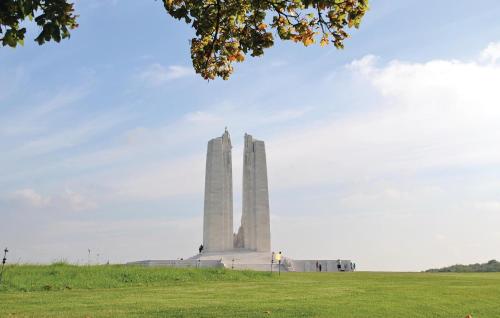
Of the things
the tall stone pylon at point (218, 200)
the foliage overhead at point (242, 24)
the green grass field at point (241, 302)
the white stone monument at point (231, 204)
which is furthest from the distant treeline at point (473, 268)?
the foliage overhead at point (242, 24)

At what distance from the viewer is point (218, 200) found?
54500 mm

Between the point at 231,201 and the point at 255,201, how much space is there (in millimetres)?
2595

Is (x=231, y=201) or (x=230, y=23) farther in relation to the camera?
(x=231, y=201)

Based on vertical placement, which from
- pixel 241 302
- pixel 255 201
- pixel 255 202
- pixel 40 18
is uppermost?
pixel 255 201

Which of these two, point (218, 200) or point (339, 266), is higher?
point (218, 200)

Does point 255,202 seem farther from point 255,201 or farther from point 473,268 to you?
point 473,268

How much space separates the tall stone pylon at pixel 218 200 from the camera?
176 feet

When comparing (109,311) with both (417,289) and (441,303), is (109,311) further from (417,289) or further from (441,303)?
(417,289)

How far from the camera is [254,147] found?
57.0 m

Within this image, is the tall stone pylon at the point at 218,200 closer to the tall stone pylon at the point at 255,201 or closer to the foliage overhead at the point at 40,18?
the tall stone pylon at the point at 255,201

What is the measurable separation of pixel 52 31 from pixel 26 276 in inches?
694

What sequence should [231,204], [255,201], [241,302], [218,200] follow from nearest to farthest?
[241,302]
[218,200]
[255,201]
[231,204]

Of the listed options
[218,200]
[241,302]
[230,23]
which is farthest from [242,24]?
[218,200]

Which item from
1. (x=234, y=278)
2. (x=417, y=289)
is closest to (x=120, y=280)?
(x=234, y=278)
